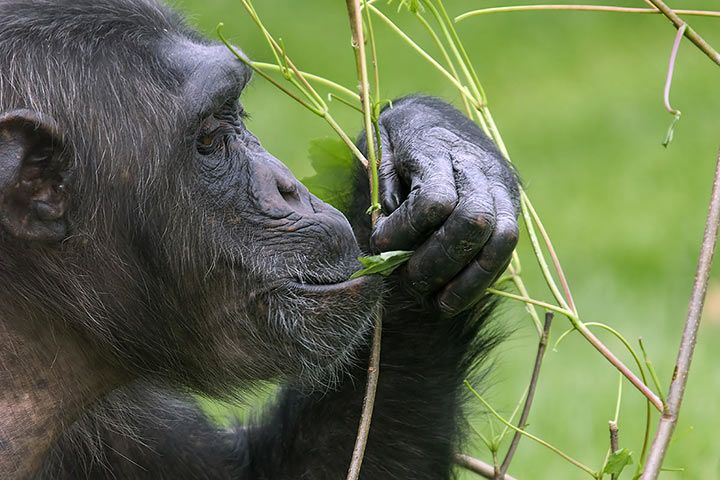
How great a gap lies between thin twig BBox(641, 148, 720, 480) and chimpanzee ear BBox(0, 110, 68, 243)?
59.3 inches

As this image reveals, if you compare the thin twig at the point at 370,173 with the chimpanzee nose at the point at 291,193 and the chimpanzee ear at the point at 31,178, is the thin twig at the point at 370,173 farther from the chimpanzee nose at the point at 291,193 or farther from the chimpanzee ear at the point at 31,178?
the chimpanzee ear at the point at 31,178

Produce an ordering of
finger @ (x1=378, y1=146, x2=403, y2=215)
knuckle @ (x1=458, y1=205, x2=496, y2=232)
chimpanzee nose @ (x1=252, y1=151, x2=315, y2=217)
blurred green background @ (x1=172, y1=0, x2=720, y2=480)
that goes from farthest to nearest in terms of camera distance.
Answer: blurred green background @ (x1=172, y1=0, x2=720, y2=480) < finger @ (x1=378, y1=146, x2=403, y2=215) < chimpanzee nose @ (x1=252, y1=151, x2=315, y2=217) < knuckle @ (x1=458, y1=205, x2=496, y2=232)

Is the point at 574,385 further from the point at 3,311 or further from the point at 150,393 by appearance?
the point at 3,311

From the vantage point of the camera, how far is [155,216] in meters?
→ 3.31

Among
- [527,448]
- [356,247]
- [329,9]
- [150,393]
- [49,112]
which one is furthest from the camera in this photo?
[329,9]

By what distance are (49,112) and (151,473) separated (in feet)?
4.04

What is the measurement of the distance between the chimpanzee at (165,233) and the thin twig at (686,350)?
45 centimetres

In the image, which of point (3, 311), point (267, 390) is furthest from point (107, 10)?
point (267, 390)

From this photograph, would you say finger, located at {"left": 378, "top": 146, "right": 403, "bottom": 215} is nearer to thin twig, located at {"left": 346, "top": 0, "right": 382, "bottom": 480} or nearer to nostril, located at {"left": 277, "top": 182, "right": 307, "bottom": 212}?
thin twig, located at {"left": 346, "top": 0, "right": 382, "bottom": 480}

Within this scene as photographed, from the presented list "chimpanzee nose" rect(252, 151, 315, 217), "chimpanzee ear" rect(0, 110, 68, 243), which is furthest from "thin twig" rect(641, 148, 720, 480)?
"chimpanzee ear" rect(0, 110, 68, 243)

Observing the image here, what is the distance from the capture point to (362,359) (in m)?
3.75

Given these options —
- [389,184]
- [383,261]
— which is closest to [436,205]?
[383,261]

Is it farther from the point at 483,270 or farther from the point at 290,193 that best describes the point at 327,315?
the point at 483,270

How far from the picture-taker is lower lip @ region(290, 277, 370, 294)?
3341mm
